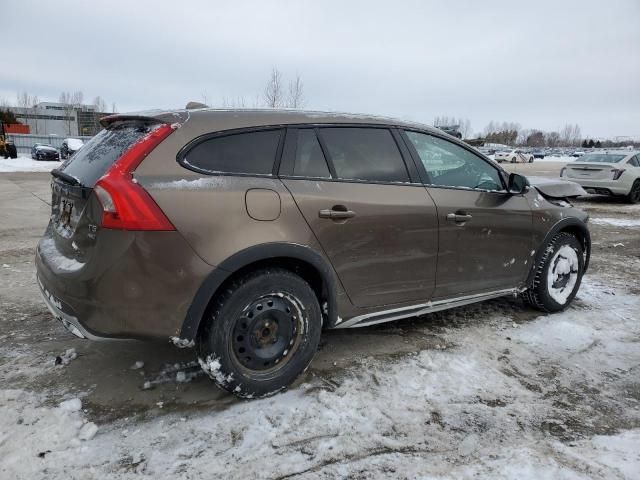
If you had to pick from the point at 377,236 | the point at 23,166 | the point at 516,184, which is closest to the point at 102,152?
the point at 377,236

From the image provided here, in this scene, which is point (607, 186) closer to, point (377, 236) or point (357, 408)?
point (377, 236)

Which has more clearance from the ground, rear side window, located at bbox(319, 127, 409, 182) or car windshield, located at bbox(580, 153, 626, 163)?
car windshield, located at bbox(580, 153, 626, 163)

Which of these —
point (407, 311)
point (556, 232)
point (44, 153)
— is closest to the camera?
point (407, 311)

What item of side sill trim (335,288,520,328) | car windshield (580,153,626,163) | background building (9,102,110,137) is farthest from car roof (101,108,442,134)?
background building (9,102,110,137)

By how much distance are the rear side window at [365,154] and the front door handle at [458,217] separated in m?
0.44

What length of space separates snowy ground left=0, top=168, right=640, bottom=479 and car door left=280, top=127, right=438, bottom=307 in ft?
1.94

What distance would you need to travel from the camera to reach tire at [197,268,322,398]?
8.62ft

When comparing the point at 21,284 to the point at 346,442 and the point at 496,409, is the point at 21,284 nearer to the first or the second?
the point at 346,442

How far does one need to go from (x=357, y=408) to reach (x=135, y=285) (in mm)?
1410

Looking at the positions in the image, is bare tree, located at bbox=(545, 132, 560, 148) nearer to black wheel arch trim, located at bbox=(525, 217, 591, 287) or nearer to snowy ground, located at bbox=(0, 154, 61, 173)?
snowy ground, located at bbox=(0, 154, 61, 173)

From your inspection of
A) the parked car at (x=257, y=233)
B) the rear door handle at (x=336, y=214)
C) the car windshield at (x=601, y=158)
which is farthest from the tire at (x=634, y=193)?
the rear door handle at (x=336, y=214)

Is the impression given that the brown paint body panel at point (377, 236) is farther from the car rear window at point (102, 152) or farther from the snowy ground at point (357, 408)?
the car rear window at point (102, 152)

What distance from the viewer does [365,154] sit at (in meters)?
3.26

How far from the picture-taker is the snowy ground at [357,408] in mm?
2283
